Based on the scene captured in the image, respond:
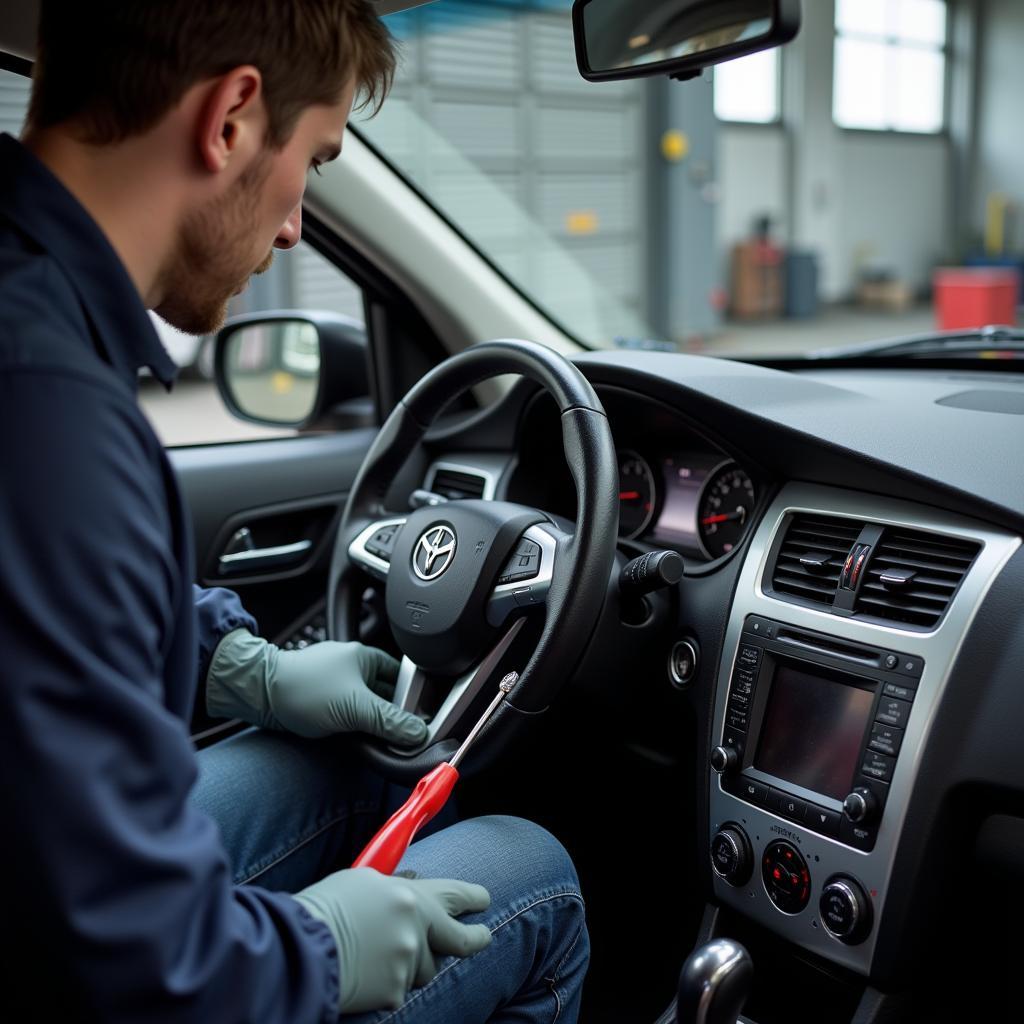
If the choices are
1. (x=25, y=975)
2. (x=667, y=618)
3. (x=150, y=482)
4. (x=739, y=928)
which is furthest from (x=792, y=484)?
(x=25, y=975)

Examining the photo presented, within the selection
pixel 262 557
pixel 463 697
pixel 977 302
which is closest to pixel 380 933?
pixel 463 697

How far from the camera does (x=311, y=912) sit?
0.94m

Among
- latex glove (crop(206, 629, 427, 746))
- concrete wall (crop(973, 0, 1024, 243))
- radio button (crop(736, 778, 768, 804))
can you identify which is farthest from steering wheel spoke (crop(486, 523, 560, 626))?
concrete wall (crop(973, 0, 1024, 243))

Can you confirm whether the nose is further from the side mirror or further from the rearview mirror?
the side mirror

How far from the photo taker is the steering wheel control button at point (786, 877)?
1490mm

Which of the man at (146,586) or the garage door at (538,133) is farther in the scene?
the garage door at (538,133)

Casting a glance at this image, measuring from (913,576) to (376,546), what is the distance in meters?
0.77

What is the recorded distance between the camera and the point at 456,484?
2.03 m

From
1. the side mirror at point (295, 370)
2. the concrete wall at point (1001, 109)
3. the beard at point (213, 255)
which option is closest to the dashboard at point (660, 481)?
the side mirror at point (295, 370)

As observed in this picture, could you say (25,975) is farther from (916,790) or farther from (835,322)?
(835,322)

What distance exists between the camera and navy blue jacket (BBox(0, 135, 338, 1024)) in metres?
0.70

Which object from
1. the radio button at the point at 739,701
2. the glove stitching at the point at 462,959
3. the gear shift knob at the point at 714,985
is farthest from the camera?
the radio button at the point at 739,701

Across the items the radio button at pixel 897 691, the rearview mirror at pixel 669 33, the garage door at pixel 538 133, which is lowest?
the radio button at pixel 897 691

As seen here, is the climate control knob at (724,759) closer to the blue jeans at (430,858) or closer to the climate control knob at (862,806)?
the climate control knob at (862,806)
